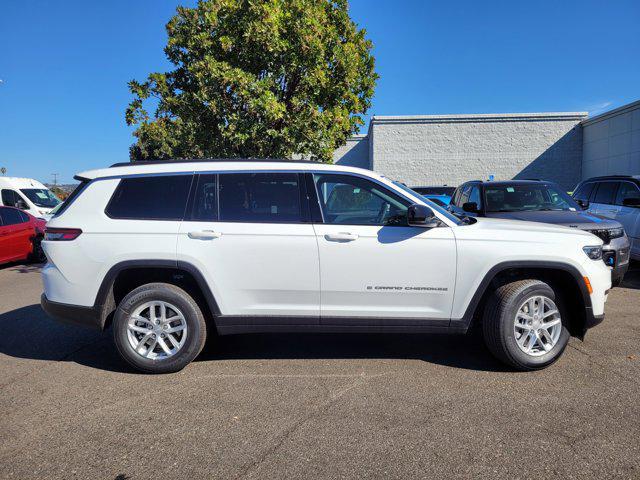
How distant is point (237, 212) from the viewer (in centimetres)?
411

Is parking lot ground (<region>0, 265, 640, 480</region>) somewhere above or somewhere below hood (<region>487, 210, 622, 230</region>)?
below

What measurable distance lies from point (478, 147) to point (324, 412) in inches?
1097

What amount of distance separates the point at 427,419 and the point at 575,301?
6.41 feet

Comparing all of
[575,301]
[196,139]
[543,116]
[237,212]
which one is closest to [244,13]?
[196,139]

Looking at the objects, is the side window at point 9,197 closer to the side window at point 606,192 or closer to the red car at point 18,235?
the red car at point 18,235

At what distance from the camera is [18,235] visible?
432 inches

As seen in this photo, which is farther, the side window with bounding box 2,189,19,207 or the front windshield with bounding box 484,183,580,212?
the side window with bounding box 2,189,19,207

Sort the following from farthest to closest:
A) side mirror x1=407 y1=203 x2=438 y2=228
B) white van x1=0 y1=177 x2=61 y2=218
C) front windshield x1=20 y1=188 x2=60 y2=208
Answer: front windshield x1=20 y1=188 x2=60 y2=208, white van x1=0 y1=177 x2=61 y2=218, side mirror x1=407 y1=203 x2=438 y2=228

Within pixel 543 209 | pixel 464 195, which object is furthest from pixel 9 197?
pixel 543 209

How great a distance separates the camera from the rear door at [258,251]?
3.98 m

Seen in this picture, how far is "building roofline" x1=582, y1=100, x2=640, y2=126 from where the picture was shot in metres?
22.1

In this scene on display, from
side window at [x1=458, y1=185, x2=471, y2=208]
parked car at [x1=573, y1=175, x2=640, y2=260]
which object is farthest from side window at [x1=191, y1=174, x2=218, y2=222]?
parked car at [x1=573, y1=175, x2=640, y2=260]

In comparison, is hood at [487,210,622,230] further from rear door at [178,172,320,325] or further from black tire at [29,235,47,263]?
black tire at [29,235,47,263]

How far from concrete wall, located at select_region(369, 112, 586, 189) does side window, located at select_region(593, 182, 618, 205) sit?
764 inches
